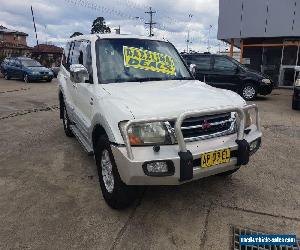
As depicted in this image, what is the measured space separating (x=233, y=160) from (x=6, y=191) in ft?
9.36

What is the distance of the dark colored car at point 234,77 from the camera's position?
38.6 feet

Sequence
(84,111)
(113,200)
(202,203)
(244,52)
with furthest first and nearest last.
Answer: (244,52) → (84,111) → (202,203) → (113,200)

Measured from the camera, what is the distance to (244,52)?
18.8 metres

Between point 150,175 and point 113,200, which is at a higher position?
point 150,175

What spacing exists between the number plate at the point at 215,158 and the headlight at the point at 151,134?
35 cm

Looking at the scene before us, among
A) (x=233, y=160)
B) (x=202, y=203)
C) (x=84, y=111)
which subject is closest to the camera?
(x=233, y=160)

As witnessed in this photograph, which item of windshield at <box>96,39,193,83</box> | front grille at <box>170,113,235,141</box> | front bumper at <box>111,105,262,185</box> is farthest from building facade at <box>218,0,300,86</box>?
front bumper at <box>111,105,262,185</box>

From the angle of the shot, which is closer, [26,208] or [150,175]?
[150,175]

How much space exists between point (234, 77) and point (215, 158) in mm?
9595

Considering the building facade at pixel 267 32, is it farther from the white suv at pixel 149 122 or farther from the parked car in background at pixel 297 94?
the white suv at pixel 149 122

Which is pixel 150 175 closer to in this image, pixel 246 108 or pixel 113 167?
pixel 113 167

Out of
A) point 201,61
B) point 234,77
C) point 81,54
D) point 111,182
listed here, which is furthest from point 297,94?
point 111,182

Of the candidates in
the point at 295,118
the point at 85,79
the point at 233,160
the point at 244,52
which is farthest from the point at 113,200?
the point at 244,52

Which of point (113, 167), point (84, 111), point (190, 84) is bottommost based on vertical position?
point (113, 167)
